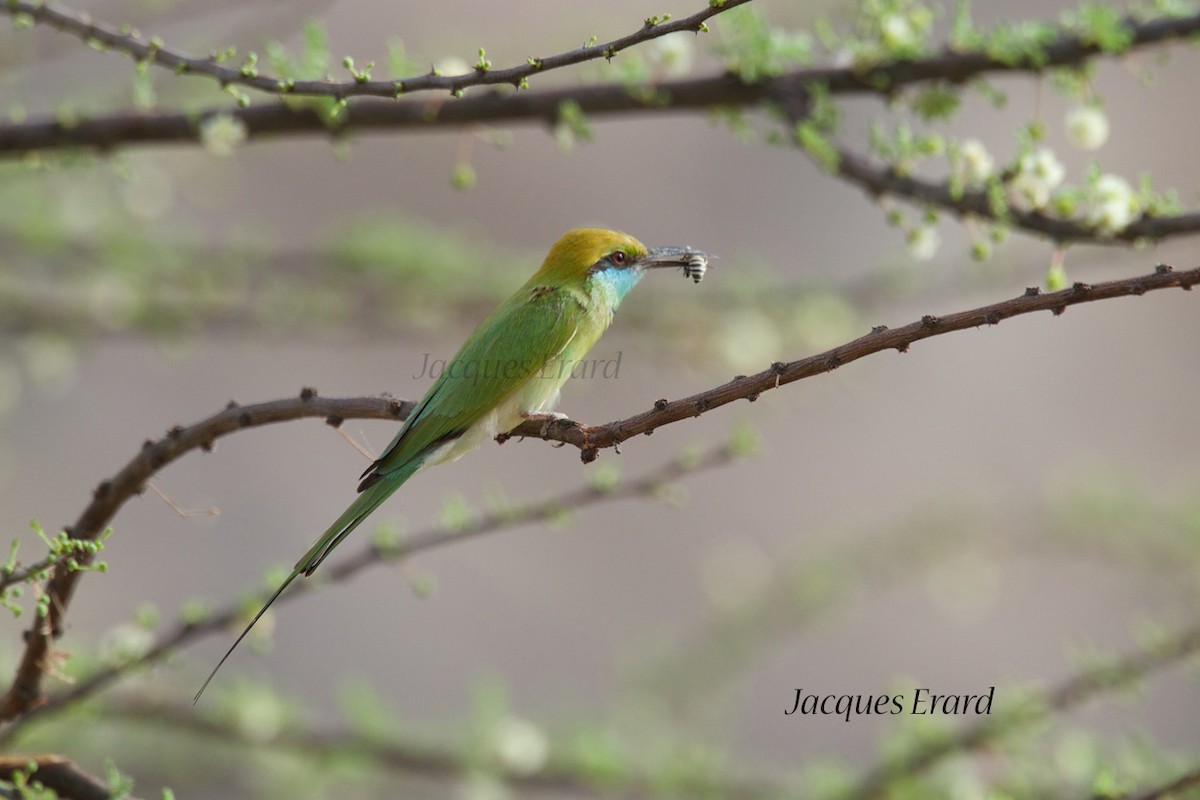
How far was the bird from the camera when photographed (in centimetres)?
163

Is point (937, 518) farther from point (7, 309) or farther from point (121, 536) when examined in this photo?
point (121, 536)

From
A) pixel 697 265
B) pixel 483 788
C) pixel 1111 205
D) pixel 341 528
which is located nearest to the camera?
pixel 341 528

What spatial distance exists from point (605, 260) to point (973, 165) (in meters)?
0.61

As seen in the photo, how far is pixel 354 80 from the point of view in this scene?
4.37 feet

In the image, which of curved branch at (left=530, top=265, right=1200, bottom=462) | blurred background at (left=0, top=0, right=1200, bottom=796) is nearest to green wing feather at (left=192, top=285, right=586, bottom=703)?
curved branch at (left=530, top=265, right=1200, bottom=462)

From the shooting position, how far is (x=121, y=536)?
573 centimetres

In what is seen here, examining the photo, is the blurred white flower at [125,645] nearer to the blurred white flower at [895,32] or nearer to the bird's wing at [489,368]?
the bird's wing at [489,368]

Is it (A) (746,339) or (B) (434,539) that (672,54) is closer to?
(B) (434,539)

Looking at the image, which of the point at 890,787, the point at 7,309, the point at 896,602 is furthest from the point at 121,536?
the point at 890,787

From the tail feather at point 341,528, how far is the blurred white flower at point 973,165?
3.15ft

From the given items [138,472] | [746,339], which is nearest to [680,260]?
[138,472]

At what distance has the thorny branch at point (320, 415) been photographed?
107 centimetres
